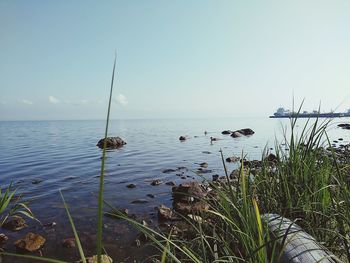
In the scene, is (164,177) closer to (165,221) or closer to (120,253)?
(165,221)

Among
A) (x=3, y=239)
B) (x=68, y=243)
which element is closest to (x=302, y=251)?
(x=68, y=243)

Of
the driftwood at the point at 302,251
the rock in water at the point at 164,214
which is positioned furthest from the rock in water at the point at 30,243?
the driftwood at the point at 302,251

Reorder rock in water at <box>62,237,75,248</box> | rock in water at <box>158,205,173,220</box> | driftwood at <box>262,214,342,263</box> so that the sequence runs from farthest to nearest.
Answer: rock in water at <box>158,205,173,220</box>
rock in water at <box>62,237,75,248</box>
driftwood at <box>262,214,342,263</box>

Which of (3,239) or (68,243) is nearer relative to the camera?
(68,243)

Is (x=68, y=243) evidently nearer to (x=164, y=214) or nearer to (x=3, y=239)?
(x=3, y=239)

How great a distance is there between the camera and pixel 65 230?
7746 mm

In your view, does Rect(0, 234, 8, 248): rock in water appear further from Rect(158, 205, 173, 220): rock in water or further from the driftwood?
the driftwood

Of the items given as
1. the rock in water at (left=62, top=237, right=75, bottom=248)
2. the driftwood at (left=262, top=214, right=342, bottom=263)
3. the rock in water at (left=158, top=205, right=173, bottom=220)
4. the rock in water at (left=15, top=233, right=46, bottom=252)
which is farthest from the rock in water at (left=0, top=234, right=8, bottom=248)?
the driftwood at (left=262, top=214, right=342, bottom=263)

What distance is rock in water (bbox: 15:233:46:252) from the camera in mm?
6584

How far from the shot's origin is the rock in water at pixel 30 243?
6.58 m

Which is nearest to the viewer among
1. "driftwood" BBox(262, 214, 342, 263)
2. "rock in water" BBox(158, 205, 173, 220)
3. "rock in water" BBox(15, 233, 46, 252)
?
"driftwood" BBox(262, 214, 342, 263)

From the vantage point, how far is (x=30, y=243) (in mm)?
6645

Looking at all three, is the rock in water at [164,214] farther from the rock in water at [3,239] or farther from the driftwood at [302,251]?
the driftwood at [302,251]

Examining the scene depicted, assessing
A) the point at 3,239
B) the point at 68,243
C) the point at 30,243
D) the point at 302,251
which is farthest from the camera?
the point at 3,239
